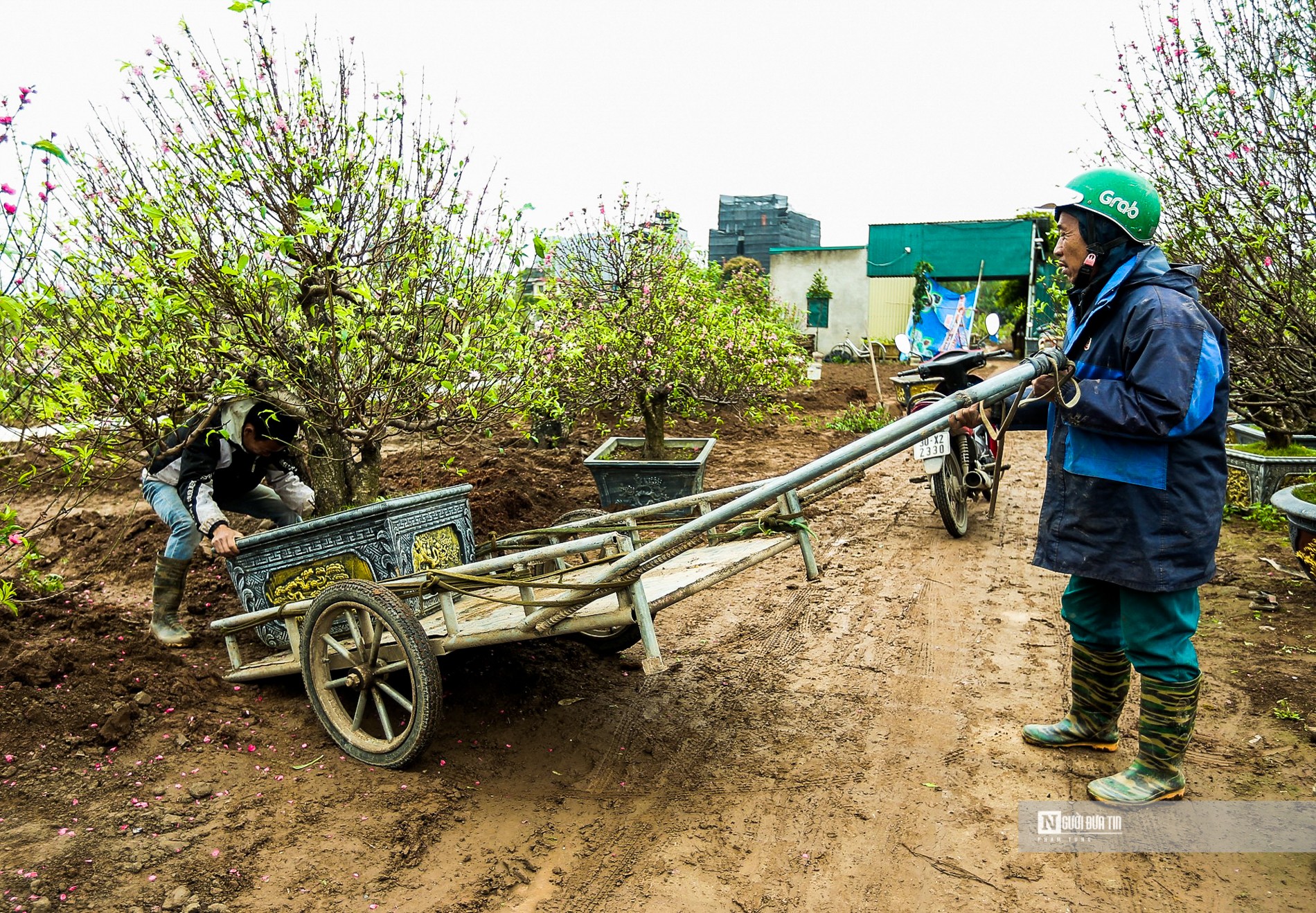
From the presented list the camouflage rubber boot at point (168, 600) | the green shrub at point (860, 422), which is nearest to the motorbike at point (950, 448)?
the camouflage rubber boot at point (168, 600)

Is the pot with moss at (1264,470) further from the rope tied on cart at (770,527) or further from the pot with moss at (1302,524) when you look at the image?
the rope tied on cart at (770,527)

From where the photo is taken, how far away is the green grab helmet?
9.41 feet

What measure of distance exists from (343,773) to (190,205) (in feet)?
8.62

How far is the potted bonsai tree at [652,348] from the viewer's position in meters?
6.96

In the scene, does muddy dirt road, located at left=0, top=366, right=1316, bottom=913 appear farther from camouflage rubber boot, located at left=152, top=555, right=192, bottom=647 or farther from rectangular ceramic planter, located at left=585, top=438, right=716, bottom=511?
rectangular ceramic planter, located at left=585, top=438, right=716, bottom=511

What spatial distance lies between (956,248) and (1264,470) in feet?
77.9

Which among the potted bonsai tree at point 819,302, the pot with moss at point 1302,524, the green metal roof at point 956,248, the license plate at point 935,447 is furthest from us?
the potted bonsai tree at point 819,302

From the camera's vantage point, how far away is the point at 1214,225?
16.3ft

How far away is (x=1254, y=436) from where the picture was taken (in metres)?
7.42

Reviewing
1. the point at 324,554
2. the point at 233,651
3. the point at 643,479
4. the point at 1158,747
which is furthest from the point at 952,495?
the point at 233,651

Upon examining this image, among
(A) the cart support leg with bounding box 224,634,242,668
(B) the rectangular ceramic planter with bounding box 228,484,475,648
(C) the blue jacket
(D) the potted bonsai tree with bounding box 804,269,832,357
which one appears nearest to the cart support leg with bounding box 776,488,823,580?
(C) the blue jacket

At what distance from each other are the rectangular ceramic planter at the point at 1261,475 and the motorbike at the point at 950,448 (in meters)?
1.72

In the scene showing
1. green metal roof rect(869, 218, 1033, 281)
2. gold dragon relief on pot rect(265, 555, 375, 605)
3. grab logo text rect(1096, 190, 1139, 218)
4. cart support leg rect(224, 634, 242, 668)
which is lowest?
cart support leg rect(224, 634, 242, 668)

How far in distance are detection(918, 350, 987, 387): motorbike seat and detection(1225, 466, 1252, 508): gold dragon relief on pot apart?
8.80 ft
